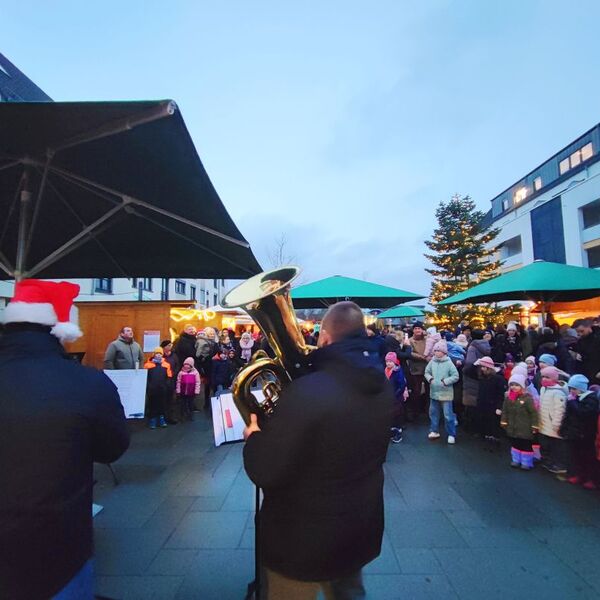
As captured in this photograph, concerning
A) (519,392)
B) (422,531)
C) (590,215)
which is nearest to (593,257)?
(590,215)

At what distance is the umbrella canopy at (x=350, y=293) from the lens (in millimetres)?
8422

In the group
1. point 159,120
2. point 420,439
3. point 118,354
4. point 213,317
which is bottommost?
point 420,439

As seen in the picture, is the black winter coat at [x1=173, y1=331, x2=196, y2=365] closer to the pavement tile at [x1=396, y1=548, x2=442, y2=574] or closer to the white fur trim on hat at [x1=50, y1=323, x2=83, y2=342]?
the pavement tile at [x1=396, y1=548, x2=442, y2=574]

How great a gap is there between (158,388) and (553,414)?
6334mm

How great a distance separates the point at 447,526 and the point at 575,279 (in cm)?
597

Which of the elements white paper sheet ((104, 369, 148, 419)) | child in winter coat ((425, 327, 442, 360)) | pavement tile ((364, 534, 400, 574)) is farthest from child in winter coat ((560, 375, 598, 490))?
white paper sheet ((104, 369, 148, 419))

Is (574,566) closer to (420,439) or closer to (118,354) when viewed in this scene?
(420,439)

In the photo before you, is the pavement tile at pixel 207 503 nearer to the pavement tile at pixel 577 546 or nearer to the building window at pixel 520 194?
the pavement tile at pixel 577 546

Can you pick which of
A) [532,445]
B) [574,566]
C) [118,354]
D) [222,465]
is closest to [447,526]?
[574,566]

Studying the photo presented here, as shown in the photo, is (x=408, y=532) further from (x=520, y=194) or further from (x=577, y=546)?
(x=520, y=194)

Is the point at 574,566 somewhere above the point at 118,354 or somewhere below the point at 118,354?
below

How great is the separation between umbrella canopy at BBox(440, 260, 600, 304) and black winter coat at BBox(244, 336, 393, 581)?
6633 millimetres

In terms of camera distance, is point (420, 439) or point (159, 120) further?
point (420, 439)

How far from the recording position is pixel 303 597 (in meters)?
1.60
